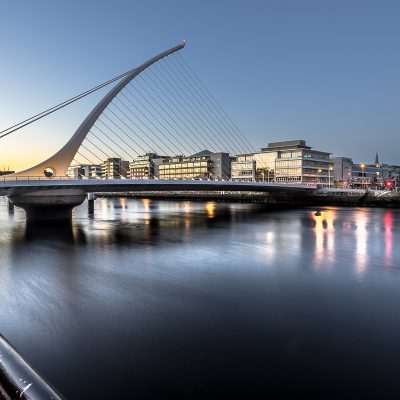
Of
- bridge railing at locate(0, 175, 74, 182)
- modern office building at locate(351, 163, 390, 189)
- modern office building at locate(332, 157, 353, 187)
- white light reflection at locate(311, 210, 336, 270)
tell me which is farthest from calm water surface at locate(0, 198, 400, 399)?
modern office building at locate(351, 163, 390, 189)

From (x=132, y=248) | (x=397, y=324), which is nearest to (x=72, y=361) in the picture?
(x=397, y=324)

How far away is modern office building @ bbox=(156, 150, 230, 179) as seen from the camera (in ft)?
492

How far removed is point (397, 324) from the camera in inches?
388

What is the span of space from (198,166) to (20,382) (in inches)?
6081

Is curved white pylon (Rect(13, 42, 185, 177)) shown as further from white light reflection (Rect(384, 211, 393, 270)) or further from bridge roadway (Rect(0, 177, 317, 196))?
white light reflection (Rect(384, 211, 393, 270))

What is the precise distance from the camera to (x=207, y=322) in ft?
33.0

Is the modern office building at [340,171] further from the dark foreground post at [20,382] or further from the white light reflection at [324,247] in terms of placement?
the dark foreground post at [20,382]

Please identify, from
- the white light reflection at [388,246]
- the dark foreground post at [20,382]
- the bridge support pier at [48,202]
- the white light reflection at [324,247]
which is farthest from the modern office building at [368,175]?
the dark foreground post at [20,382]

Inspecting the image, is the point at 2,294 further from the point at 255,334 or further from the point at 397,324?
the point at 397,324

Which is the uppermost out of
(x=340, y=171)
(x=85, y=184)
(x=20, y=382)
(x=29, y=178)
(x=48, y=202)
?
(x=340, y=171)

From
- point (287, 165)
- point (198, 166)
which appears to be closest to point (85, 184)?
point (287, 165)

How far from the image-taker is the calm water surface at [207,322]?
689 cm

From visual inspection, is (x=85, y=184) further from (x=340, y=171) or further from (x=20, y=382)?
(x=340, y=171)

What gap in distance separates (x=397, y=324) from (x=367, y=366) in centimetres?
318
